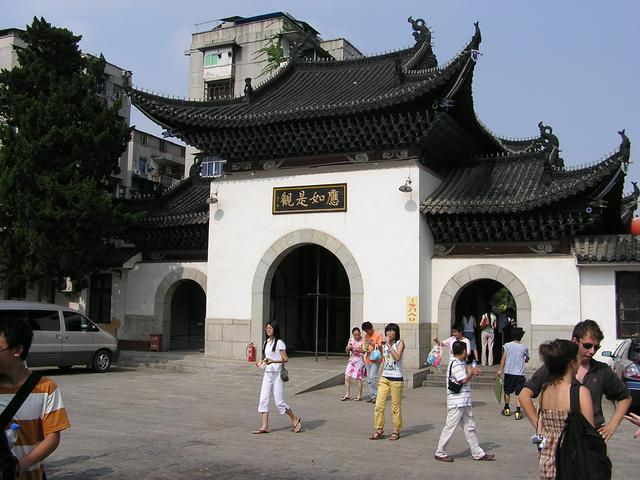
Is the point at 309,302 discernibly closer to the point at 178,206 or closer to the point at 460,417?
the point at 178,206

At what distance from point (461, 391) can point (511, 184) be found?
28.9 ft

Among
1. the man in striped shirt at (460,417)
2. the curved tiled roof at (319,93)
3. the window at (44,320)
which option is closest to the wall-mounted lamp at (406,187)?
the curved tiled roof at (319,93)

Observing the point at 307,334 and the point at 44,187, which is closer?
the point at 44,187

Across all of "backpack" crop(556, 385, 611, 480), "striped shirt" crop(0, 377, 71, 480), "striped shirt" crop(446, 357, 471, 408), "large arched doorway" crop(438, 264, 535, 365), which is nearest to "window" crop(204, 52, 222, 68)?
"large arched doorway" crop(438, 264, 535, 365)

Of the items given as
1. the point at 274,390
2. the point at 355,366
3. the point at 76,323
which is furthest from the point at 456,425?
the point at 76,323

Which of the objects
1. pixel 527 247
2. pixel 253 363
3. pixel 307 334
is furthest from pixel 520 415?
pixel 307 334


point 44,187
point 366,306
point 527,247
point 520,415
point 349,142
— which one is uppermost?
point 349,142

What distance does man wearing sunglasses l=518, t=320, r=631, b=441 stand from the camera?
159 inches

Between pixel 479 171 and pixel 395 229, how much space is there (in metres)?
2.96

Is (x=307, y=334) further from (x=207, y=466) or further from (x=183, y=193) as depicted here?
(x=207, y=466)

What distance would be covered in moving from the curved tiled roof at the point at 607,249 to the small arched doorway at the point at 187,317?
33.9 feet

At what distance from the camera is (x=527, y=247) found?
1384cm

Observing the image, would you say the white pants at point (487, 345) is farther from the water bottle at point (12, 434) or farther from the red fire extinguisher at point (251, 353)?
the water bottle at point (12, 434)

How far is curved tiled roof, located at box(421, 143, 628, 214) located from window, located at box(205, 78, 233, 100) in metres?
21.8
